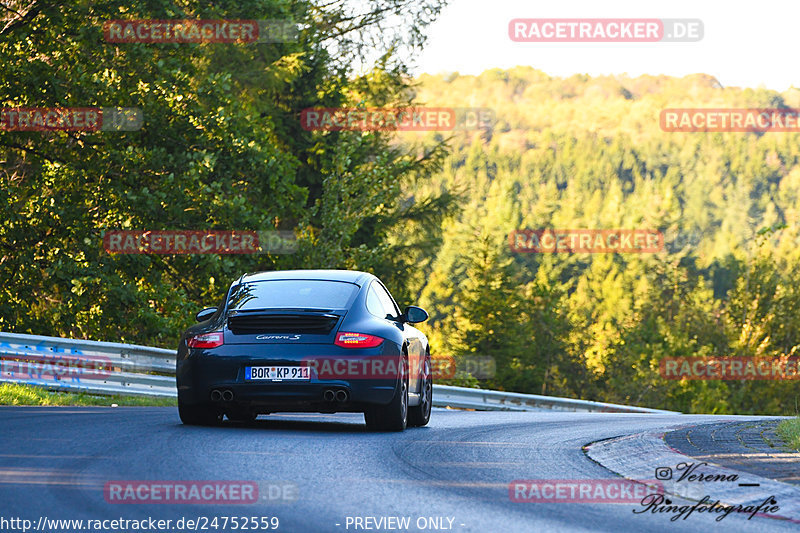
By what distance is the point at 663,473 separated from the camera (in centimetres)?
734

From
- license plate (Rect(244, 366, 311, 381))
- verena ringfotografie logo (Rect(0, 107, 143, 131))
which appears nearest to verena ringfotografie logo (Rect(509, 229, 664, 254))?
verena ringfotografie logo (Rect(0, 107, 143, 131))

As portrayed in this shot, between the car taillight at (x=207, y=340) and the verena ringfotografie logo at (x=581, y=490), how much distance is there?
4152mm

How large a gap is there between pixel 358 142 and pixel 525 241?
108587mm

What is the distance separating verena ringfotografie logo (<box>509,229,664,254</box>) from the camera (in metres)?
131

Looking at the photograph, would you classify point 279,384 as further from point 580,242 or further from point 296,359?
point 580,242

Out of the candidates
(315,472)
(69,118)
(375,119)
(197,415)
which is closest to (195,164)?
(69,118)

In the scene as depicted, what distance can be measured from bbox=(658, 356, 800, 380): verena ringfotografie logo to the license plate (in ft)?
167

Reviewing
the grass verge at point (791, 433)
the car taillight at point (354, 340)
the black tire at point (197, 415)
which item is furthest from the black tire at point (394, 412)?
the grass verge at point (791, 433)

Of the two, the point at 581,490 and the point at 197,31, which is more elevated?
the point at 197,31

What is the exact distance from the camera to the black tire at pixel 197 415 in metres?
10.5

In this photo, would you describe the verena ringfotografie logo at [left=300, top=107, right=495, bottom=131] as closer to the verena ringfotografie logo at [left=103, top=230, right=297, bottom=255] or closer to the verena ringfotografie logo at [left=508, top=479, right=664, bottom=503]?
the verena ringfotografie logo at [left=103, top=230, right=297, bottom=255]

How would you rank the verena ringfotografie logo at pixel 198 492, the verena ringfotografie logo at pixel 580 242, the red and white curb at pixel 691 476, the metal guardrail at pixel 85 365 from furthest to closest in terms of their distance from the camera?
1. the verena ringfotografie logo at pixel 580 242
2. the metal guardrail at pixel 85 365
3. the red and white curb at pixel 691 476
4. the verena ringfotografie logo at pixel 198 492

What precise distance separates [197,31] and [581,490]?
21.1 meters

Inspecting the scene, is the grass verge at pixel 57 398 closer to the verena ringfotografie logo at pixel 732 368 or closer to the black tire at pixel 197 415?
the black tire at pixel 197 415
